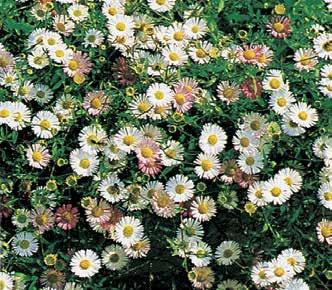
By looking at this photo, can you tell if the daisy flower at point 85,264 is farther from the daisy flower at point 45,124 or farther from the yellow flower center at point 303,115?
the yellow flower center at point 303,115

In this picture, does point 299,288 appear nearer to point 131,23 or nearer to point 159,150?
point 159,150

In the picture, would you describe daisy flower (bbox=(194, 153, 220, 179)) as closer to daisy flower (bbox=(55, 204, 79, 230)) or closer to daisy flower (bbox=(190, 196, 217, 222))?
daisy flower (bbox=(190, 196, 217, 222))

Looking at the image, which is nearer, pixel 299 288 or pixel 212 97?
pixel 299 288

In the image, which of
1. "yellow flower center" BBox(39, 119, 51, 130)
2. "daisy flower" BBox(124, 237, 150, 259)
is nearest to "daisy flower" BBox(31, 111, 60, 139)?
"yellow flower center" BBox(39, 119, 51, 130)

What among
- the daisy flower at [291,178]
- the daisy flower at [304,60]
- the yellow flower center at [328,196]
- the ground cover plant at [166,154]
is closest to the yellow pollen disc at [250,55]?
the ground cover plant at [166,154]

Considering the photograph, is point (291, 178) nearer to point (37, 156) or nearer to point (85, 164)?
point (85, 164)

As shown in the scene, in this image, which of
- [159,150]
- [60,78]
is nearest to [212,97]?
[159,150]

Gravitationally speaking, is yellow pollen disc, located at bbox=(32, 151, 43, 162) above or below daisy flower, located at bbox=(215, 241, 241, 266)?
above
